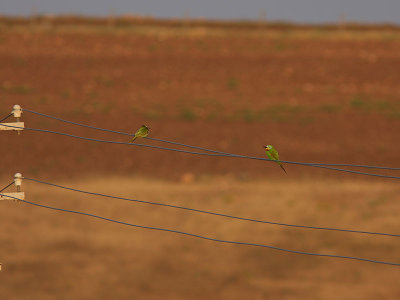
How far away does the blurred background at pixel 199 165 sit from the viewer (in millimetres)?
16219

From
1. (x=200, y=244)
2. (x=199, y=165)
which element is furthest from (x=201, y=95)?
(x=200, y=244)

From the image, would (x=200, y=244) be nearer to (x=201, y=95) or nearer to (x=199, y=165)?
(x=199, y=165)

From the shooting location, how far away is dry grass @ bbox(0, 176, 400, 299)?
15703mm

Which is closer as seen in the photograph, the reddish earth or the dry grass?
the dry grass

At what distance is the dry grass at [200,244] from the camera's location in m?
15.7

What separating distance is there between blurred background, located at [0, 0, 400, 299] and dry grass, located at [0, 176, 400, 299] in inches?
1.7

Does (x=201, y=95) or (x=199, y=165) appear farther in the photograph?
(x=201, y=95)

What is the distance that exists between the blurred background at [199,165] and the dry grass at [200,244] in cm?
4

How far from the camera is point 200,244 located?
57.4 feet

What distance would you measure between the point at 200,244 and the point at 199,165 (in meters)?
5.13

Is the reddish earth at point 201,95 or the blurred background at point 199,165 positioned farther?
the reddish earth at point 201,95

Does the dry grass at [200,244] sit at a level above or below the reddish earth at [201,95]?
below

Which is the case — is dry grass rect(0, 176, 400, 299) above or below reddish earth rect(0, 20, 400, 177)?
below

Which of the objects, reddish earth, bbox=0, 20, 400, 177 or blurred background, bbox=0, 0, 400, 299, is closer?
blurred background, bbox=0, 0, 400, 299
